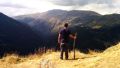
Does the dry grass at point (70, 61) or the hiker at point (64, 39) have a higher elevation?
the hiker at point (64, 39)

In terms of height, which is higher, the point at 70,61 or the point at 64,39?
the point at 64,39

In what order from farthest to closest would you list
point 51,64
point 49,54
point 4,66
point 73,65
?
point 49,54
point 4,66
point 51,64
point 73,65

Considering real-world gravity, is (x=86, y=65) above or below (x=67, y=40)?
below

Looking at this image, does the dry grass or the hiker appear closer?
the dry grass

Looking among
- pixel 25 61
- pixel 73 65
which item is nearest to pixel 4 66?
pixel 25 61

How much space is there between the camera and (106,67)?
1841 cm

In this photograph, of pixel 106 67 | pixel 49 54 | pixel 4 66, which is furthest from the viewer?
pixel 49 54

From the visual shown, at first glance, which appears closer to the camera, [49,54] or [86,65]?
[86,65]

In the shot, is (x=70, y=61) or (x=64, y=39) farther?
(x=64, y=39)

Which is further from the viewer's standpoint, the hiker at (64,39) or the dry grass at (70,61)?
the hiker at (64,39)

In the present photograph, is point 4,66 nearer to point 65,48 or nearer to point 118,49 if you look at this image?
point 65,48

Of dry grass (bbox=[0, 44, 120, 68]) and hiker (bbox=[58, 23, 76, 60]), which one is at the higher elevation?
hiker (bbox=[58, 23, 76, 60])

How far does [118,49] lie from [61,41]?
154 inches

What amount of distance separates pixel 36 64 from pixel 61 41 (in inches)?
91.9
